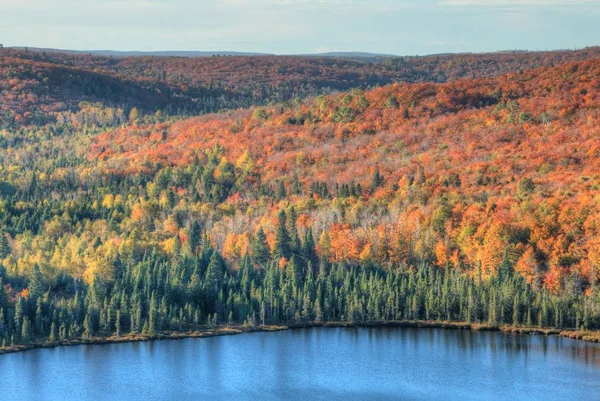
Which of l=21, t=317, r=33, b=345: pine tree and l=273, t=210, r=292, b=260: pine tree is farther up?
l=273, t=210, r=292, b=260: pine tree

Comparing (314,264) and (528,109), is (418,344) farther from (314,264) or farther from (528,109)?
(528,109)

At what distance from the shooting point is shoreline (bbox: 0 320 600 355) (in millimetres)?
98500

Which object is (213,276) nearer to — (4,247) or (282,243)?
(282,243)

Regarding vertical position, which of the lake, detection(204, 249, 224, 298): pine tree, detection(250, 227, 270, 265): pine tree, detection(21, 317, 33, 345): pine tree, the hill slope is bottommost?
the lake

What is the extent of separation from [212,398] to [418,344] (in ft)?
87.2

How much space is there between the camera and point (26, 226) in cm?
14225

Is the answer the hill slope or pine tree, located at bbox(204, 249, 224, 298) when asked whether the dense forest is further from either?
the hill slope

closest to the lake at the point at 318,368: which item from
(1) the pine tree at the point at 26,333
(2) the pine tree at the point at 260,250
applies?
(1) the pine tree at the point at 26,333

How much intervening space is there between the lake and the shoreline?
1.32 metres

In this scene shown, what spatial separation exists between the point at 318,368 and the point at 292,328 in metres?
17.6

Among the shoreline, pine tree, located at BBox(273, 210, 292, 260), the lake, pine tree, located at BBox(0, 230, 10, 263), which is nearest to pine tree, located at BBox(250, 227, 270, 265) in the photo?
pine tree, located at BBox(273, 210, 292, 260)

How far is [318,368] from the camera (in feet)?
297

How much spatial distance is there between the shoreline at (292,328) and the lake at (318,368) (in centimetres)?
132

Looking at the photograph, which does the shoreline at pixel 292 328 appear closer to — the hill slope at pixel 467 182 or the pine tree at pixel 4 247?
the hill slope at pixel 467 182
